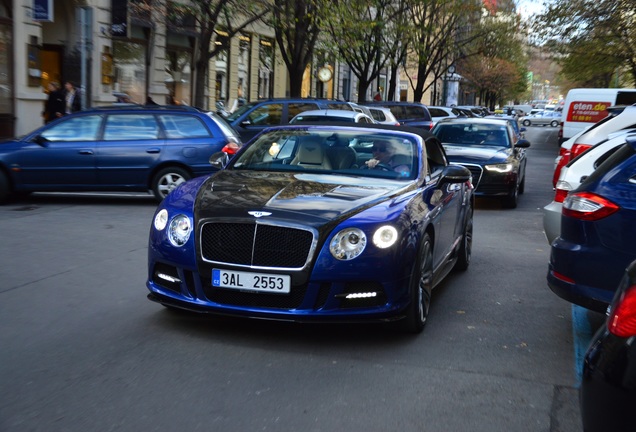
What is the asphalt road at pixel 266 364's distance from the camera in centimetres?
418

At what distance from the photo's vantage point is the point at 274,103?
67.0 feet

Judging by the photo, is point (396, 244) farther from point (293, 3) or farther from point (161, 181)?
point (293, 3)

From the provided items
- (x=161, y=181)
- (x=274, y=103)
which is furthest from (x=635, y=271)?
(x=274, y=103)

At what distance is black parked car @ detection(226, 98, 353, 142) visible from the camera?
19.7 m

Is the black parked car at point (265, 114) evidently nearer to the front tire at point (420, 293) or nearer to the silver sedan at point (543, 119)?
the front tire at point (420, 293)

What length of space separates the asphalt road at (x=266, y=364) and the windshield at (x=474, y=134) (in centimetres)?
780

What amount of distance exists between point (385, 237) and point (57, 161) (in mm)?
8615

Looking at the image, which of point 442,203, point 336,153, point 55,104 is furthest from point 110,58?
point 442,203

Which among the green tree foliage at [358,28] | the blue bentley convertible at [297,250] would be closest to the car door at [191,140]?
the blue bentley convertible at [297,250]

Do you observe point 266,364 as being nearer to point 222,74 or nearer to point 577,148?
point 577,148

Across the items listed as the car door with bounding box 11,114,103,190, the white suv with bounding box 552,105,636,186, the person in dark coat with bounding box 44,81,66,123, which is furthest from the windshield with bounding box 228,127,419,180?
the person in dark coat with bounding box 44,81,66,123

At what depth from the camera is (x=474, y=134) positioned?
52.3 ft

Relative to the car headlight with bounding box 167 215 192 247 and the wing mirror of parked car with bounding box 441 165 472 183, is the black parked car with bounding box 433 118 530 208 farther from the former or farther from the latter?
the car headlight with bounding box 167 215 192 247

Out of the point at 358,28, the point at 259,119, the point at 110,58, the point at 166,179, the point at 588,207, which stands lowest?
the point at 166,179
